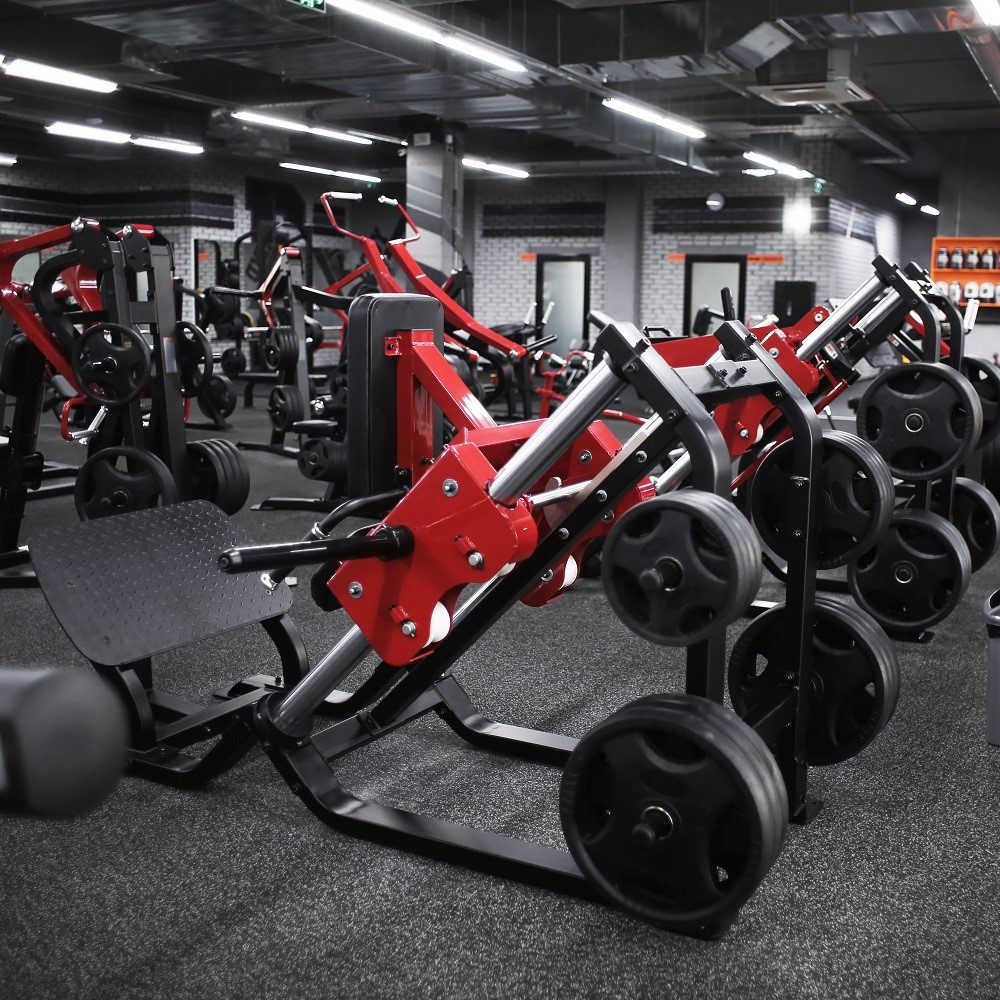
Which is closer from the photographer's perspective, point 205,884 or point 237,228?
point 205,884

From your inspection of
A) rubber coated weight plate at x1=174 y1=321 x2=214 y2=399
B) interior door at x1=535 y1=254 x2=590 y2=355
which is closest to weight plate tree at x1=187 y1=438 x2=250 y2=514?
rubber coated weight plate at x1=174 y1=321 x2=214 y2=399

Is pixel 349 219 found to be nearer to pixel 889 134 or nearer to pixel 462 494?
pixel 889 134

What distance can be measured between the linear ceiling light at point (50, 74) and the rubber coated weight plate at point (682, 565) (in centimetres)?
767

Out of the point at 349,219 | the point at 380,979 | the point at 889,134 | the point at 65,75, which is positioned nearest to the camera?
the point at 380,979

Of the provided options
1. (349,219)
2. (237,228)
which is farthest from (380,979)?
(349,219)

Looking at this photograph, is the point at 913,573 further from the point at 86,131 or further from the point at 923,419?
the point at 86,131

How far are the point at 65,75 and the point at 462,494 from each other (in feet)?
25.1

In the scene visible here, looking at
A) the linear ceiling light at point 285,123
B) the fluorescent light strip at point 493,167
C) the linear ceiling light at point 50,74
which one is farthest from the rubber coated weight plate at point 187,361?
the fluorescent light strip at point 493,167

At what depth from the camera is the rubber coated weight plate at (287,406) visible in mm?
7688

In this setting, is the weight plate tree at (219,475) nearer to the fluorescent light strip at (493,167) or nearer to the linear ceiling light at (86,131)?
the linear ceiling light at (86,131)

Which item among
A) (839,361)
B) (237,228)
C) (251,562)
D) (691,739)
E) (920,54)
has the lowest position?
(691,739)

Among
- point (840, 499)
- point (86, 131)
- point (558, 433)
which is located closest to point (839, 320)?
point (840, 499)

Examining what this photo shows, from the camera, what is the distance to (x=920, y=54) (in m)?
9.12

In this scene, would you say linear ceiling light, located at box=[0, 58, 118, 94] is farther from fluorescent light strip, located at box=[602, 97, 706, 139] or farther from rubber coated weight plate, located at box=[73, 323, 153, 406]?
rubber coated weight plate, located at box=[73, 323, 153, 406]
